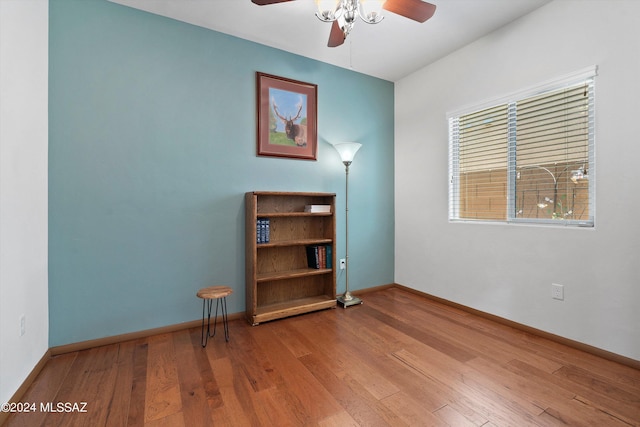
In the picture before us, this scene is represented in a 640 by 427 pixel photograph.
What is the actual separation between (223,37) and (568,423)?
12.2 feet

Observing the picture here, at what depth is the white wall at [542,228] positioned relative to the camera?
1932mm

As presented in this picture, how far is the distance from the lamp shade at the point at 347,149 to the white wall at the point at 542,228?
0.91m

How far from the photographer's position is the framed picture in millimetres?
2902

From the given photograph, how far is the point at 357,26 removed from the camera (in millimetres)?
2600

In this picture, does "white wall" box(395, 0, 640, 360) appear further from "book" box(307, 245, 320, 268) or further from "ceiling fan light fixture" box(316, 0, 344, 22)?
"ceiling fan light fixture" box(316, 0, 344, 22)

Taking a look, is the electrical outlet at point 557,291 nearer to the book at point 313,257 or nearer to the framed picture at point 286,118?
the book at point 313,257

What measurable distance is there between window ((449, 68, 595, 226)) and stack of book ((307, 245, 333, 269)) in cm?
143

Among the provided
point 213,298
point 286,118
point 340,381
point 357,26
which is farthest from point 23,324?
point 357,26

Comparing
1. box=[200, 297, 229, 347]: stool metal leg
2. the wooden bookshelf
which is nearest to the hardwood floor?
box=[200, 297, 229, 347]: stool metal leg

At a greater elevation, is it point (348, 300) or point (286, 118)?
point (286, 118)

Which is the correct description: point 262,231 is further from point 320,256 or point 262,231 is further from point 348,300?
point 348,300

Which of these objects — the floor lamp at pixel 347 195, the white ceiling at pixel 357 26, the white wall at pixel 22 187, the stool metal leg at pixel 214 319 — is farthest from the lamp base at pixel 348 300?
the white ceiling at pixel 357 26

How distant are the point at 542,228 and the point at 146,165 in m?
3.37

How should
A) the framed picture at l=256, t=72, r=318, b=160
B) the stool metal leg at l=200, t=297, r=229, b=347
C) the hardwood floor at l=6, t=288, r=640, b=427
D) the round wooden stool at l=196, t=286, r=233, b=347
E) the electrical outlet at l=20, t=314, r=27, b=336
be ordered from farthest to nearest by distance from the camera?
the framed picture at l=256, t=72, r=318, b=160 → the stool metal leg at l=200, t=297, r=229, b=347 → the round wooden stool at l=196, t=286, r=233, b=347 → the electrical outlet at l=20, t=314, r=27, b=336 → the hardwood floor at l=6, t=288, r=640, b=427
